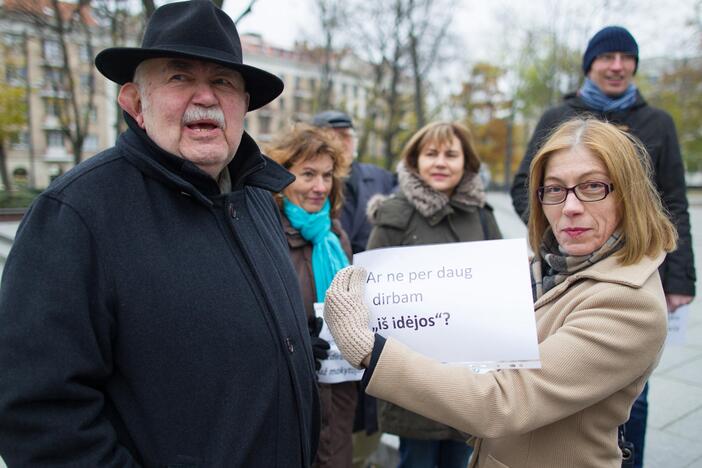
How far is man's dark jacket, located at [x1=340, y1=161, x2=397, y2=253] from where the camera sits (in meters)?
4.43

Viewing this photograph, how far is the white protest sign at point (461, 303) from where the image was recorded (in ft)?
5.13

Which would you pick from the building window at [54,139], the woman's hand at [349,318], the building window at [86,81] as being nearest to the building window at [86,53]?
the building window at [86,81]

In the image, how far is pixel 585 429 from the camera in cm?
155

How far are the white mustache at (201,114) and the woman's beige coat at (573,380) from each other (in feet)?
2.86

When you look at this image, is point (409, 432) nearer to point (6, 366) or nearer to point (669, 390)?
point (6, 366)

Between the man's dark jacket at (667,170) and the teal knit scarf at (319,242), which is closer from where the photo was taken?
the teal knit scarf at (319,242)

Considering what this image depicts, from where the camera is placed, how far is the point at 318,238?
9.33 ft

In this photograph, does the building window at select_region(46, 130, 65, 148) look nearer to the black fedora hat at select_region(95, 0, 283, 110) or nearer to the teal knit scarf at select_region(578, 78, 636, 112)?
the teal knit scarf at select_region(578, 78, 636, 112)

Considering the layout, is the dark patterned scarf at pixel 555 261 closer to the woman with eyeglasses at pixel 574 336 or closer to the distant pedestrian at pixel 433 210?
the woman with eyeglasses at pixel 574 336

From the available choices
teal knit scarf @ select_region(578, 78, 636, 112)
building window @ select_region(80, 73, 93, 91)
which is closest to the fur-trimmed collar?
teal knit scarf @ select_region(578, 78, 636, 112)

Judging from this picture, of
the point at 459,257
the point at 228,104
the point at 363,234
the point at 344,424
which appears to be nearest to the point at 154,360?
the point at 228,104

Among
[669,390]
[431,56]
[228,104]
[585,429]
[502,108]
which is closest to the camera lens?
[585,429]

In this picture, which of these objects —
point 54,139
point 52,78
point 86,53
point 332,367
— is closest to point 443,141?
point 332,367

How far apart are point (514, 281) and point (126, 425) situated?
1187 mm
